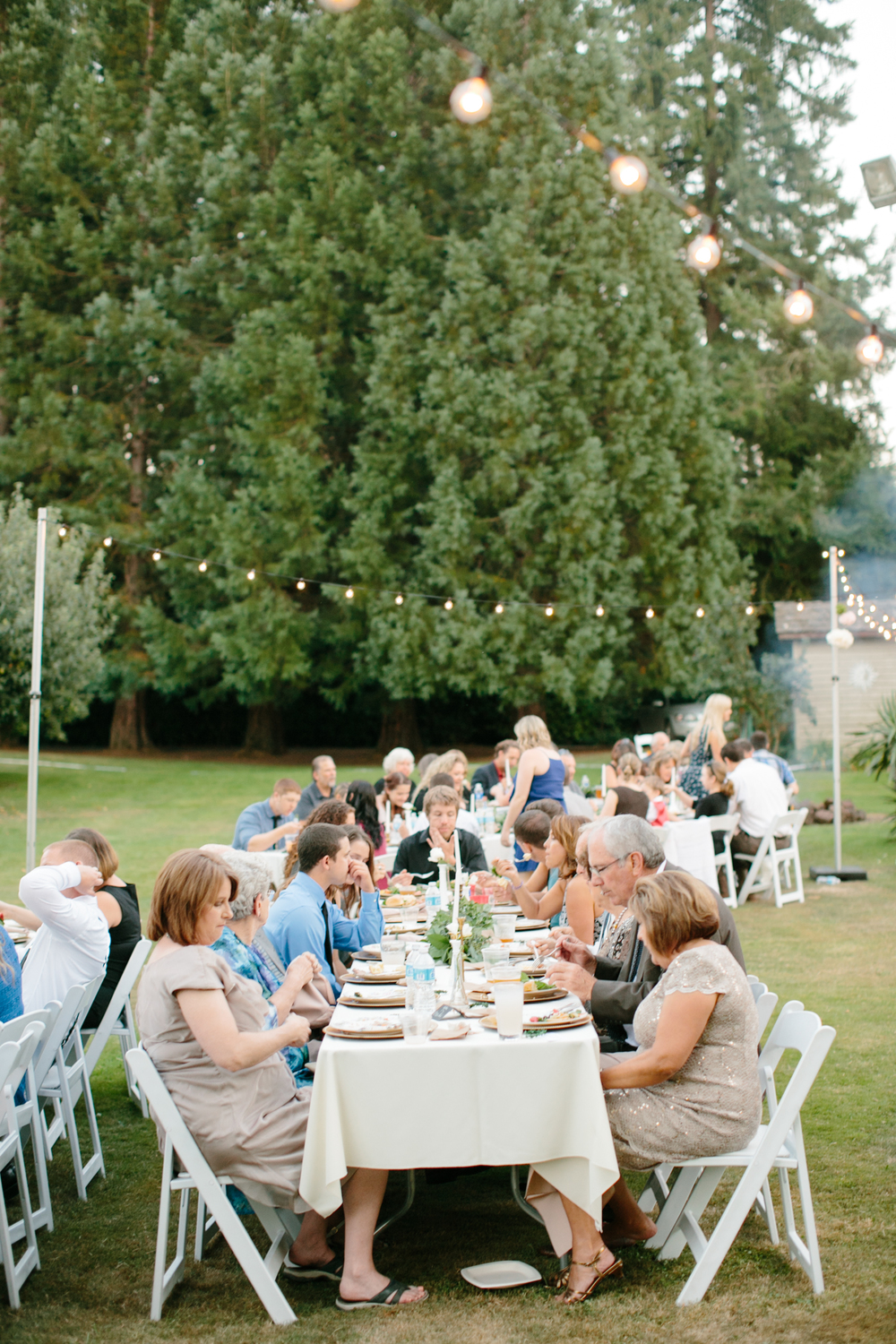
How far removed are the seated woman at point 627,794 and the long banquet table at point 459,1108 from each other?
2240 millimetres

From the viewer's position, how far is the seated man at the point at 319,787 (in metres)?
8.45

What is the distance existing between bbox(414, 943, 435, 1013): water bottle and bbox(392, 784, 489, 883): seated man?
6.95 feet

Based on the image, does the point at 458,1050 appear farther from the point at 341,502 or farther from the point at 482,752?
the point at 482,752

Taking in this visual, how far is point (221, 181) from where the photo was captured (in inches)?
929

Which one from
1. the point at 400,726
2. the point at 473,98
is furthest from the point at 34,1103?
the point at 400,726

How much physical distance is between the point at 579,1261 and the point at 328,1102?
35.7 inches

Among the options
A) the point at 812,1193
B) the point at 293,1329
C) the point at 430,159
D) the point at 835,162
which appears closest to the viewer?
the point at 293,1329

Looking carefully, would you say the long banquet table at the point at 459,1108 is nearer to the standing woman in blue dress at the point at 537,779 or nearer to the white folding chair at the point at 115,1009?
the white folding chair at the point at 115,1009

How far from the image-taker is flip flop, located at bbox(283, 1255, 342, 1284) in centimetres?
350

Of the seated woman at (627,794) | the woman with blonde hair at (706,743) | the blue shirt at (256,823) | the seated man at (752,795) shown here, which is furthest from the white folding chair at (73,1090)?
the woman with blonde hair at (706,743)

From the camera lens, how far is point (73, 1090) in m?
4.57

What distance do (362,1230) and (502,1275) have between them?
1.48 ft

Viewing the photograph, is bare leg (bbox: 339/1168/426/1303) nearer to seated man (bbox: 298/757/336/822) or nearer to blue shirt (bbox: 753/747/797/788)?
seated man (bbox: 298/757/336/822)

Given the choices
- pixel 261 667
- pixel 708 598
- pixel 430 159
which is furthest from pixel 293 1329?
pixel 430 159
